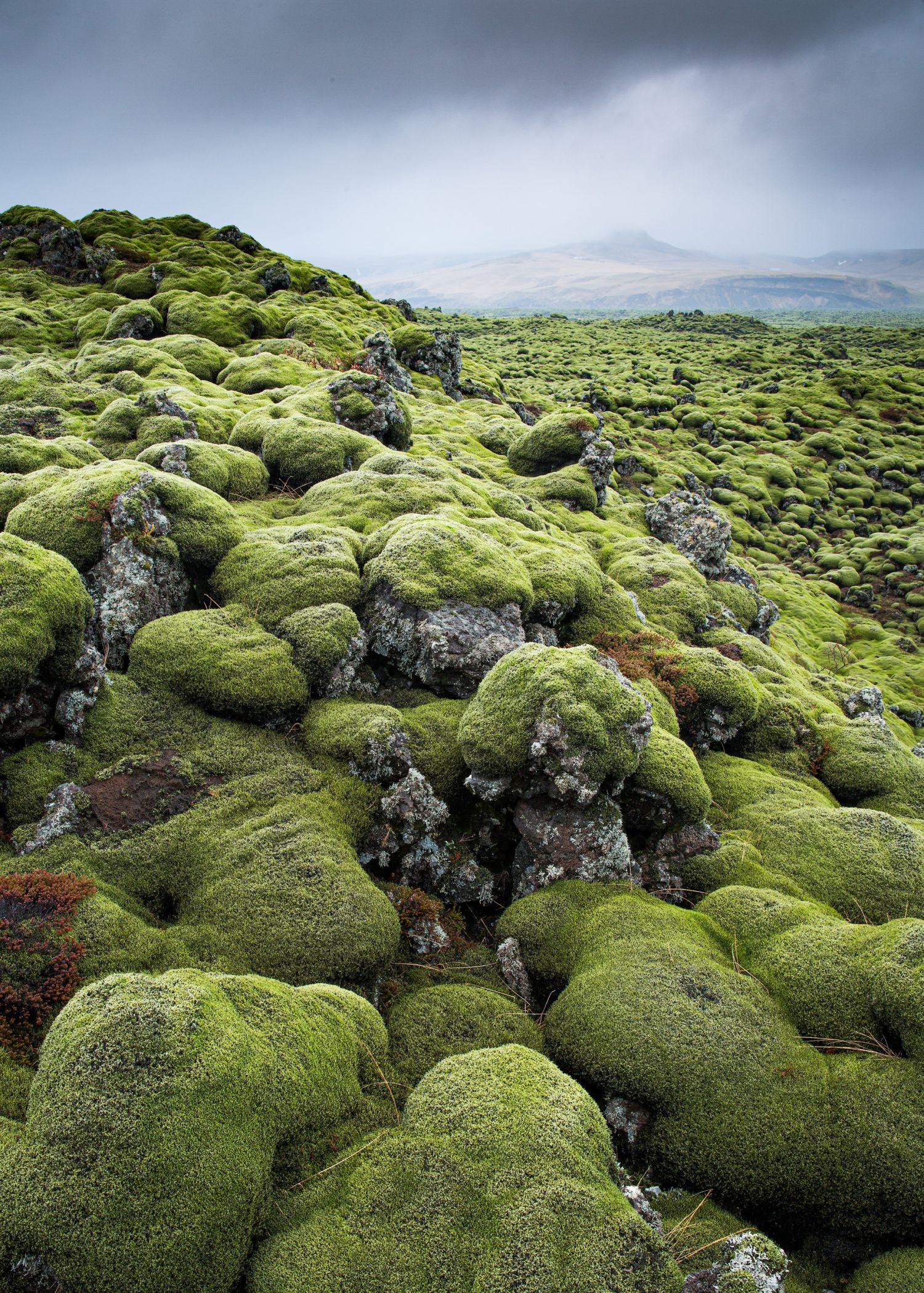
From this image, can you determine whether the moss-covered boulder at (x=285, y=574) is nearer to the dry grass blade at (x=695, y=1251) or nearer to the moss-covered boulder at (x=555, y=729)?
the moss-covered boulder at (x=555, y=729)

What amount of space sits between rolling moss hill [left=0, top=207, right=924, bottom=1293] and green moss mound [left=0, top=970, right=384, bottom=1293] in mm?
21

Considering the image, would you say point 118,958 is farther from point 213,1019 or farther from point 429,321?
point 429,321

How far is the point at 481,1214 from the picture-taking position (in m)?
4.87

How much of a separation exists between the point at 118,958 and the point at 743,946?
7212mm

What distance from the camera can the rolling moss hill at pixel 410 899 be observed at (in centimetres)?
470

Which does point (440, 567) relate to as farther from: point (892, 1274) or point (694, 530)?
point (694, 530)

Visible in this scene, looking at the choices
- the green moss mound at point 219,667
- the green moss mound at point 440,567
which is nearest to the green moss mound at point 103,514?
the green moss mound at point 219,667

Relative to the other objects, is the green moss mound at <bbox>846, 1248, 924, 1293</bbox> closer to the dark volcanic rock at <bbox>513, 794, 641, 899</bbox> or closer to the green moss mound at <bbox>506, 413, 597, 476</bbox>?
the dark volcanic rock at <bbox>513, 794, 641, 899</bbox>

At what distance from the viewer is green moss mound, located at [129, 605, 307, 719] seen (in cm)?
1012

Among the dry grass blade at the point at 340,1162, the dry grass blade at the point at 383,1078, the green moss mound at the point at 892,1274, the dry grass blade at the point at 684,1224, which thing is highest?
the dry grass blade at the point at 340,1162

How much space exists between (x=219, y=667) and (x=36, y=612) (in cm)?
256

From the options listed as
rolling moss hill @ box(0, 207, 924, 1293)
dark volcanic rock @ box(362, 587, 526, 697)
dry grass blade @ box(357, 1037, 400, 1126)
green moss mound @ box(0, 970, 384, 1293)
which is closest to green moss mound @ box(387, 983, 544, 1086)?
rolling moss hill @ box(0, 207, 924, 1293)

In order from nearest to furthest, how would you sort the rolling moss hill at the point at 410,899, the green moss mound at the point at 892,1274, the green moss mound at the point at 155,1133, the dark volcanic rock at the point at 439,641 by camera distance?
the green moss mound at the point at 155,1133 < the rolling moss hill at the point at 410,899 < the green moss mound at the point at 892,1274 < the dark volcanic rock at the point at 439,641

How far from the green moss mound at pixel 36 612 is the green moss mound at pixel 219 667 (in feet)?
4.03
